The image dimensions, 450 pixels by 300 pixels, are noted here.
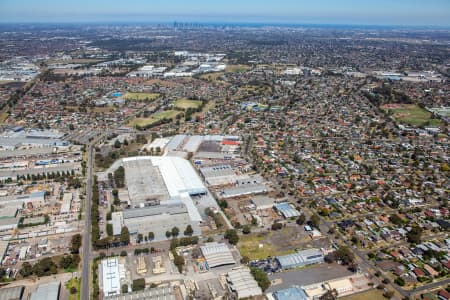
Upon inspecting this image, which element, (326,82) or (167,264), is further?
(326,82)

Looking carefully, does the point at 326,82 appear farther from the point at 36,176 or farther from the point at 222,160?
the point at 36,176

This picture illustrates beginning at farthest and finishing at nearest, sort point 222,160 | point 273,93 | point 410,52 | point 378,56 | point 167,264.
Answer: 1. point 410,52
2. point 378,56
3. point 273,93
4. point 222,160
5. point 167,264

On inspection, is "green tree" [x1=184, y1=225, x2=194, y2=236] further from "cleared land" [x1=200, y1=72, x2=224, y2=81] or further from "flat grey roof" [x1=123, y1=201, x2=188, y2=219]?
"cleared land" [x1=200, y1=72, x2=224, y2=81]

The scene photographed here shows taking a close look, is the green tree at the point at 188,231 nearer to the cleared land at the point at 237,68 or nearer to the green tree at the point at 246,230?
the green tree at the point at 246,230

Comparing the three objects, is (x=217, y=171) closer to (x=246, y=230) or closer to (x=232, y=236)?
(x=246, y=230)

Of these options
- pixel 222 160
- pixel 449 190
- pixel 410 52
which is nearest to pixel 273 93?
pixel 222 160
